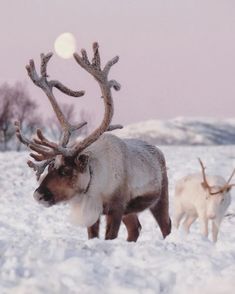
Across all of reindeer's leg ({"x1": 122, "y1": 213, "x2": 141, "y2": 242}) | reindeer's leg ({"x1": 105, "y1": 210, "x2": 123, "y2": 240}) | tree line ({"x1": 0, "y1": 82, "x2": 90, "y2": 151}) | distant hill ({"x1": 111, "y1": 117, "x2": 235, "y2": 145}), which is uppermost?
reindeer's leg ({"x1": 105, "y1": 210, "x2": 123, "y2": 240})

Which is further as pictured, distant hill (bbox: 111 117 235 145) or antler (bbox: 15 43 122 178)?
distant hill (bbox: 111 117 235 145)

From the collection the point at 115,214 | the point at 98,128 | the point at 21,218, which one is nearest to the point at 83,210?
the point at 115,214

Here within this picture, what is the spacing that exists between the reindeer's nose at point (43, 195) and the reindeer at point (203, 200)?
16.8 feet

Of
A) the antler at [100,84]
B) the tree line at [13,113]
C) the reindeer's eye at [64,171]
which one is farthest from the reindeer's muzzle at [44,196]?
the tree line at [13,113]

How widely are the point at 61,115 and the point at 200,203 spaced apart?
5.16 metres

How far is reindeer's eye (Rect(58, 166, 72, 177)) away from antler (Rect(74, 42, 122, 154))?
0.26 meters

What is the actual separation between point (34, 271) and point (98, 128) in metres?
3.22

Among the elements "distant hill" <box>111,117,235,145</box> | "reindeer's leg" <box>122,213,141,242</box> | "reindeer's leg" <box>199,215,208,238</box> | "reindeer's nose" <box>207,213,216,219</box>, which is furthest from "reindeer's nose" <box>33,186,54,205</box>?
"distant hill" <box>111,117,235,145</box>

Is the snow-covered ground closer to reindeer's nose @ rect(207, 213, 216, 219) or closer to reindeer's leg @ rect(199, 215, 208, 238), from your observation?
reindeer's nose @ rect(207, 213, 216, 219)

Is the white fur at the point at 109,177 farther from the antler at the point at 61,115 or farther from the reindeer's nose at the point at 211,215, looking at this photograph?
the reindeer's nose at the point at 211,215

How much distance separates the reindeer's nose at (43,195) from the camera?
21.7 feet

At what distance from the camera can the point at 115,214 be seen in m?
6.96

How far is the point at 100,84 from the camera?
23.0ft

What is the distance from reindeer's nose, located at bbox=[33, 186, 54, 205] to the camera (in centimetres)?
663
